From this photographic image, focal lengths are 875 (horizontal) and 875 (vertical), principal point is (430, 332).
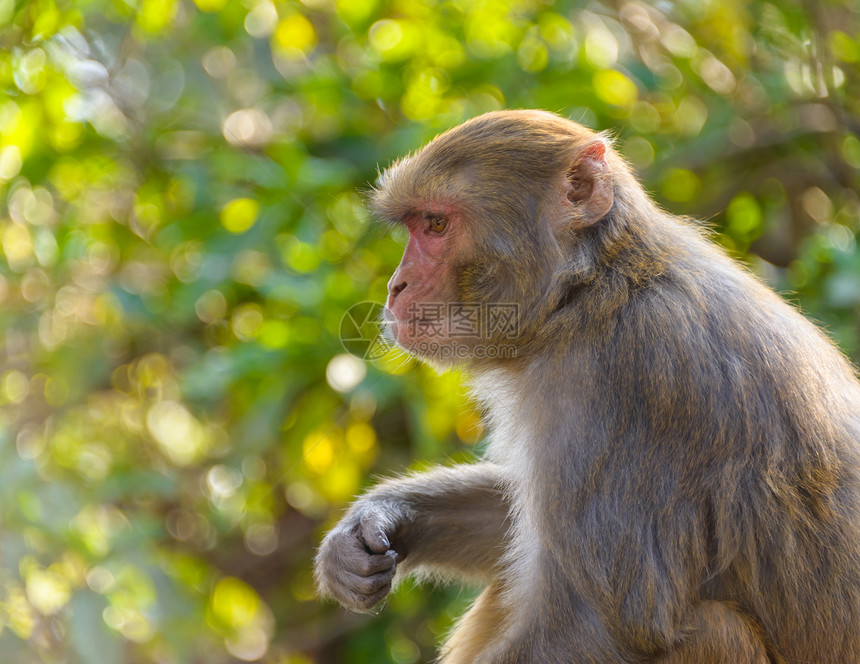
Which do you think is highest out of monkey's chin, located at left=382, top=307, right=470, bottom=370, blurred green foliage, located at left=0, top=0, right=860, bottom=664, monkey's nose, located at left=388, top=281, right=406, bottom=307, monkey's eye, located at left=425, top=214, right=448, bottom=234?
monkey's eye, located at left=425, top=214, right=448, bottom=234

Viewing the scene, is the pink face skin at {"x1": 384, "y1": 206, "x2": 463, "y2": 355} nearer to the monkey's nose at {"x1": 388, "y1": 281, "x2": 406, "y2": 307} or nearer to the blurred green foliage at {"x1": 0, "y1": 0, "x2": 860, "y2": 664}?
the monkey's nose at {"x1": 388, "y1": 281, "x2": 406, "y2": 307}

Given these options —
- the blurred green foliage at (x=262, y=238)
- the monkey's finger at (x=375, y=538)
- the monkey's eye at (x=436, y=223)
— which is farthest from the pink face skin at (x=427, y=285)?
the blurred green foliage at (x=262, y=238)

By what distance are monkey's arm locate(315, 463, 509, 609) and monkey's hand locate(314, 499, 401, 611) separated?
0.4 inches

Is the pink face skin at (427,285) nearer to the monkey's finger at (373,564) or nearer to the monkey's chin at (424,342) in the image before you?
the monkey's chin at (424,342)

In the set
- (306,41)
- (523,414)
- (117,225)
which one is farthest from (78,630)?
(306,41)

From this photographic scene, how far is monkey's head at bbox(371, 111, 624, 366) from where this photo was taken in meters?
2.75

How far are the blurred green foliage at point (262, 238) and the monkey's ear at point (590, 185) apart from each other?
3.74 ft

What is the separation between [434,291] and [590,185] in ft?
1.97

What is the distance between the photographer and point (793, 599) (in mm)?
2486

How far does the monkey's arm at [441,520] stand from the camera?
3.16 meters

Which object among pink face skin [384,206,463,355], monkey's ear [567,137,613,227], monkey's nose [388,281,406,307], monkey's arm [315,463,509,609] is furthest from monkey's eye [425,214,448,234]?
monkey's arm [315,463,509,609]

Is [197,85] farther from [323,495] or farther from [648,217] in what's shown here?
[648,217]

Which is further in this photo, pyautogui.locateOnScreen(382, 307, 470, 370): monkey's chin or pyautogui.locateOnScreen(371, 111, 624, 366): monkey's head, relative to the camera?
pyautogui.locateOnScreen(382, 307, 470, 370): monkey's chin

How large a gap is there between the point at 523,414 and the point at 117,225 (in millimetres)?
3592
